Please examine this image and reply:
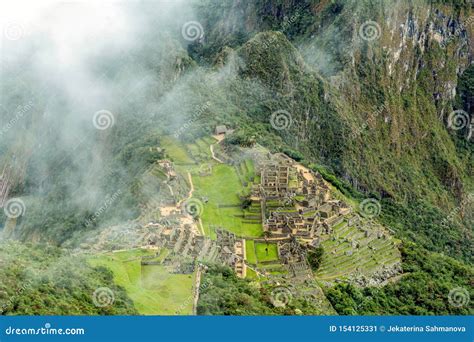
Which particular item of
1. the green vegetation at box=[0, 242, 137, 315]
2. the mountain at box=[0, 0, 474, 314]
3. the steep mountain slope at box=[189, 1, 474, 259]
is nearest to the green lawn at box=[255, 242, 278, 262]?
the mountain at box=[0, 0, 474, 314]

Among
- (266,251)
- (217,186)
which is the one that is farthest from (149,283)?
(217,186)

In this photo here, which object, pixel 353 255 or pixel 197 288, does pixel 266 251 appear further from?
pixel 197 288

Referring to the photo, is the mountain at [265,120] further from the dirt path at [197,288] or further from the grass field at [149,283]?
the grass field at [149,283]

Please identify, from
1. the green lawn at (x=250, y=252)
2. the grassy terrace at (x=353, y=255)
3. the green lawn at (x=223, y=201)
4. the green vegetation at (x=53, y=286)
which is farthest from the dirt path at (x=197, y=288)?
the grassy terrace at (x=353, y=255)

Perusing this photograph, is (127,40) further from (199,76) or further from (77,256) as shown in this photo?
(77,256)

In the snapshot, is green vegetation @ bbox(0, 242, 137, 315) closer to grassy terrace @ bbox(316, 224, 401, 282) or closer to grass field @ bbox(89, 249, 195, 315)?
grass field @ bbox(89, 249, 195, 315)
